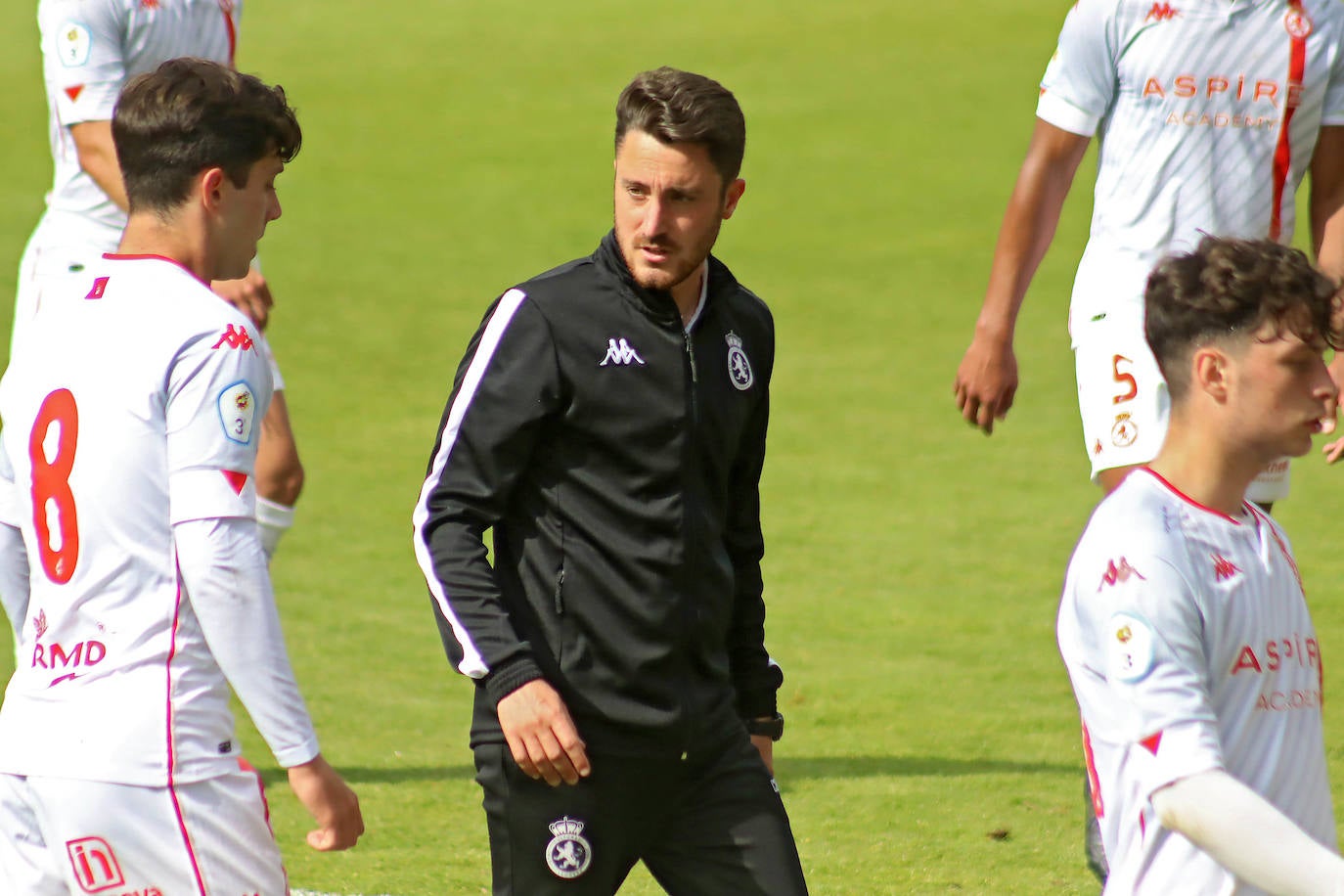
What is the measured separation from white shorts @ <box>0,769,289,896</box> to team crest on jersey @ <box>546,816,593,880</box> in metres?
0.57

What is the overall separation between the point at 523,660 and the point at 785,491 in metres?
7.00

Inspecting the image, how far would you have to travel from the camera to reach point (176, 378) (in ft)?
10.1

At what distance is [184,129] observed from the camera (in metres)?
3.22

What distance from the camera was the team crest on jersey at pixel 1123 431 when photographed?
4.67 metres

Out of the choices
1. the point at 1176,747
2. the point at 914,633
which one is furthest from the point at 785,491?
the point at 1176,747

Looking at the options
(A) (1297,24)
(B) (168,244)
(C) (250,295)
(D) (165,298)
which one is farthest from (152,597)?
(A) (1297,24)

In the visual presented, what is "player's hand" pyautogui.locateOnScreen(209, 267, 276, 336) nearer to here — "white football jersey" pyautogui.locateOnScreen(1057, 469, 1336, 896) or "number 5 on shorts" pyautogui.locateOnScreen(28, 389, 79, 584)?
"number 5 on shorts" pyautogui.locateOnScreen(28, 389, 79, 584)

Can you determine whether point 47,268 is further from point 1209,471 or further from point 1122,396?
point 1209,471

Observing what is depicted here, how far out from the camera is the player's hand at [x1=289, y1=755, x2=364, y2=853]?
305 cm

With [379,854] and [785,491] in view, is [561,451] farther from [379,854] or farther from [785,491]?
[785,491]

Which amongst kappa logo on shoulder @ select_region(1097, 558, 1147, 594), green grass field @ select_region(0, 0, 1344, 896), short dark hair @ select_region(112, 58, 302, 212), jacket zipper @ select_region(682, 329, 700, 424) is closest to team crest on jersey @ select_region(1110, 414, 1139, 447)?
green grass field @ select_region(0, 0, 1344, 896)

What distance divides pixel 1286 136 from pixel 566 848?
2712mm

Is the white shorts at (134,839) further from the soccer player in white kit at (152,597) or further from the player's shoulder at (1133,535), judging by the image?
the player's shoulder at (1133,535)

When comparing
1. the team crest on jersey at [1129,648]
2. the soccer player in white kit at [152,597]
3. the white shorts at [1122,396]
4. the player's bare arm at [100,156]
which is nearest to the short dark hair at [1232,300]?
the team crest on jersey at [1129,648]
